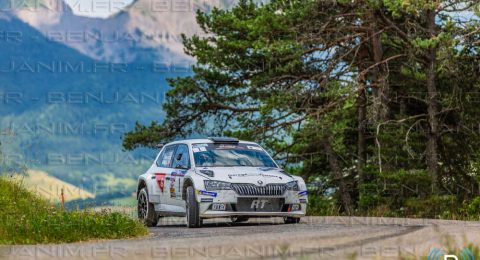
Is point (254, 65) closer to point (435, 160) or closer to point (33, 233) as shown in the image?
point (435, 160)

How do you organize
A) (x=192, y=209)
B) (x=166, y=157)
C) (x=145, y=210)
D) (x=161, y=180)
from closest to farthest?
(x=192, y=209) < (x=161, y=180) < (x=166, y=157) < (x=145, y=210)

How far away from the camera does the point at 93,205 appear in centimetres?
1703

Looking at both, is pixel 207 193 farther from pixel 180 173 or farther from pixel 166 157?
pixel 166 157

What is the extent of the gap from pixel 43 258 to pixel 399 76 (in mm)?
27071

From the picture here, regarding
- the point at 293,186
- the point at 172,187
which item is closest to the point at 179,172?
the point at 172,187

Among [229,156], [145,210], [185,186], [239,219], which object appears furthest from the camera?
[145,210]

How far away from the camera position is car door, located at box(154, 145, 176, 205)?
17906mm

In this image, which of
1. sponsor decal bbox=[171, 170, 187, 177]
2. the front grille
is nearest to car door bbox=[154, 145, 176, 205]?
sponsor decal bbox=[171, 170, 187, 177]

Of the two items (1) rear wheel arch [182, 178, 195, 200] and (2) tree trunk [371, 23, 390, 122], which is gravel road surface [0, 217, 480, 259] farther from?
(2) tree trunk [371, 23, 390, 122]

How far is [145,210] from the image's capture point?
749 inches

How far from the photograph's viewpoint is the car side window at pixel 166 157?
60.8 feet

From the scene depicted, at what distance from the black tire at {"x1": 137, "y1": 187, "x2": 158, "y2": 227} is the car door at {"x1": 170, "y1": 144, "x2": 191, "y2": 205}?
1.24m

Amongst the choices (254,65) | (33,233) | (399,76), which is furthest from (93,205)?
(399,76)

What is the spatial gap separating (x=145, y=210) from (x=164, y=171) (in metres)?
1.22
